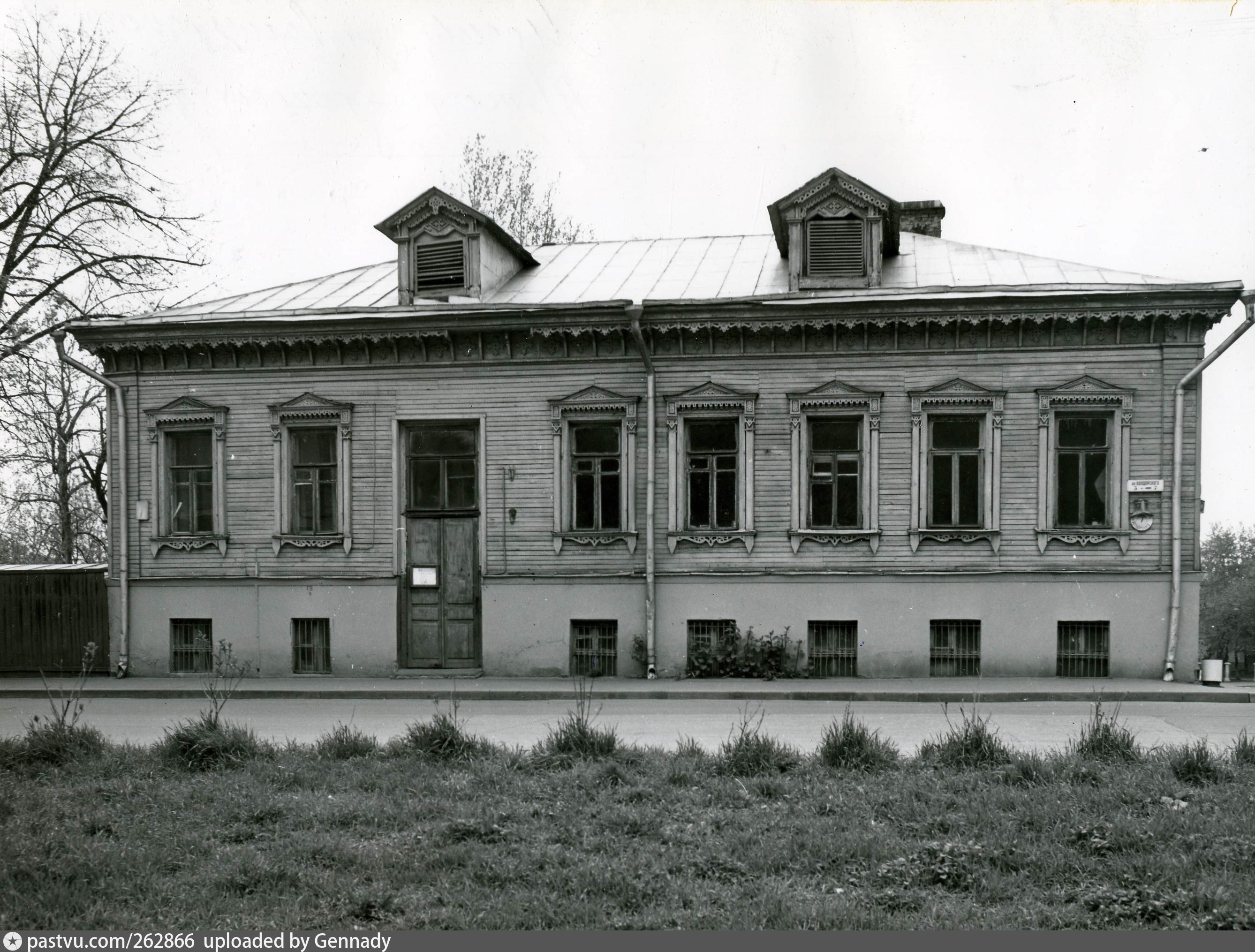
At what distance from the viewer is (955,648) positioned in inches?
642

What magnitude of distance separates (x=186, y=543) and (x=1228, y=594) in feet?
224

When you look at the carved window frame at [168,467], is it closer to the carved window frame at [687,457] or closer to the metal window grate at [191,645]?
the metal window grate at [191,645]

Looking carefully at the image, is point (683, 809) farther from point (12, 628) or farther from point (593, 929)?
point (12, 628)

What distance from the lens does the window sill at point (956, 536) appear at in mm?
16188

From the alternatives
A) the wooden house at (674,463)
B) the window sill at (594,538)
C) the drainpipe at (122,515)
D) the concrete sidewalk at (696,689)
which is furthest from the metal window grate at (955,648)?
the drainpipe at (122,515)

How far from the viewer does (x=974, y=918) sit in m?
5.26

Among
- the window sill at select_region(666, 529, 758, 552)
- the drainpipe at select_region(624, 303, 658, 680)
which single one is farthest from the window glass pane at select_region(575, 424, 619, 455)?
the window sill at select_region(666, 529, 758, 552)

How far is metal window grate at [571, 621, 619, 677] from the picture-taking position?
1706cm

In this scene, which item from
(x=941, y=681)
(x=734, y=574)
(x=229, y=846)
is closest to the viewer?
(x=229, y=846)

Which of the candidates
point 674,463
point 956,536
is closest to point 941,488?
point 956,536

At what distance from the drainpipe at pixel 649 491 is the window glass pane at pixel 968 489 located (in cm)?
492

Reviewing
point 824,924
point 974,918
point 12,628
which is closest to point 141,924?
point 824,924

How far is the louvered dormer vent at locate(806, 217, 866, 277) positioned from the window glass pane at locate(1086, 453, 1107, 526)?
187 inches

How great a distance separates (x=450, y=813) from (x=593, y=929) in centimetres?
222
